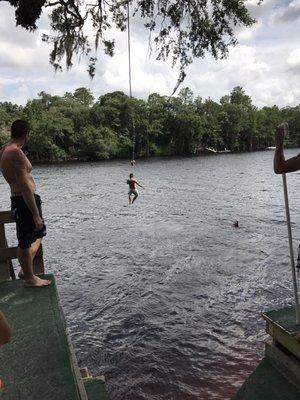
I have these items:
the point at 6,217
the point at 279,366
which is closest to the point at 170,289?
the point at 6,217

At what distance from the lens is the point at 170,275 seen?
13.2 metres

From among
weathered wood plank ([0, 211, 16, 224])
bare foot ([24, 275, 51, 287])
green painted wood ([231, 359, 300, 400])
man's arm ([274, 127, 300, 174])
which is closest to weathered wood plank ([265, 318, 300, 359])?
green painted wood ([231, 359, 300, 400])

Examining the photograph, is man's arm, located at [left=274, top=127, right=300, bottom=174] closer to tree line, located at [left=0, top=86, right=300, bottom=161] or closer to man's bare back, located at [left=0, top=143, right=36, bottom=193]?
man's bare back, located at [left=0, top=143, right=36, bottom=193]

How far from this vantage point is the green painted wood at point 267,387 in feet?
13.3

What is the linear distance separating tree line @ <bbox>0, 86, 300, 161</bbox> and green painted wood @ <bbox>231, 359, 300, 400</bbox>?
73.2 metres

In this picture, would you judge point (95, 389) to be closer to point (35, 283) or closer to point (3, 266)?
point (35, 283)

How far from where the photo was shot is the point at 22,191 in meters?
5.00

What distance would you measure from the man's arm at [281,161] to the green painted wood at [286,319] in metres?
1.63

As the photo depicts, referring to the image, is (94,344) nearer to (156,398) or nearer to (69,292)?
(156,398)

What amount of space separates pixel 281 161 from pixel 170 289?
878 centimetres

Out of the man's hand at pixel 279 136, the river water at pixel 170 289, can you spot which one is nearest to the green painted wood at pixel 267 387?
the man's hand at pixel 279 136

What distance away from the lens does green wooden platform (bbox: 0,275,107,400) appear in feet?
10.9

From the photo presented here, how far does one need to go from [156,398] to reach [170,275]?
640 centimetres

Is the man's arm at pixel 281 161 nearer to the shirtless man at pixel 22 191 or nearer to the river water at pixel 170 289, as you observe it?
the shirtless man at pixel 22 191
